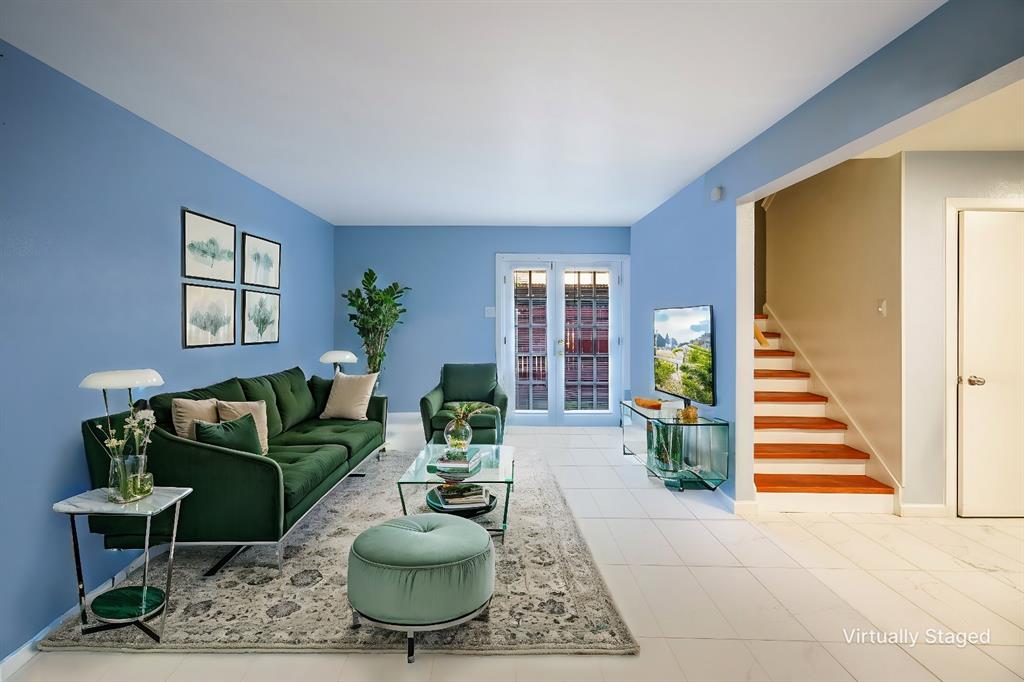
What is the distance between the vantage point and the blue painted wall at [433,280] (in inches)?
274

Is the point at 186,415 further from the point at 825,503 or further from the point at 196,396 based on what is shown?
the point at 825,503

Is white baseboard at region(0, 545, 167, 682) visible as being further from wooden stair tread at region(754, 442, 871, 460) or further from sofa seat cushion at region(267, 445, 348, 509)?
wooden stair tread at region(754, 442, 871, 460)

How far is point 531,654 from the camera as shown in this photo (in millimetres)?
2260

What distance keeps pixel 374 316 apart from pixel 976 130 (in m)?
5.47

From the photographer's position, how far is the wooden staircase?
395 centimetres

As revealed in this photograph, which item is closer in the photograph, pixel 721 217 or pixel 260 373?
pixel 721 217

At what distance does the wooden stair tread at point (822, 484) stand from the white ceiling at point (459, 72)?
8.06ft

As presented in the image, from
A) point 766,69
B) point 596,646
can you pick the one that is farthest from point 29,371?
point 766,69

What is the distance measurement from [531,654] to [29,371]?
250 cm

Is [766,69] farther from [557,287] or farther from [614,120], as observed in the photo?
[557,287]

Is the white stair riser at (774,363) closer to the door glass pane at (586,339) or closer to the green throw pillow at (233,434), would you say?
the door glass pane at (586,339)

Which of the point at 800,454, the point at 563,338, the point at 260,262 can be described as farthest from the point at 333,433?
the point at 800,454

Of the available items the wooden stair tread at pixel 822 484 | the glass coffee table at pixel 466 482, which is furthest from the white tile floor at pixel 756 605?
the glass coffee table at pixel 466 482

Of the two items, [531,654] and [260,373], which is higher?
[260,373]
